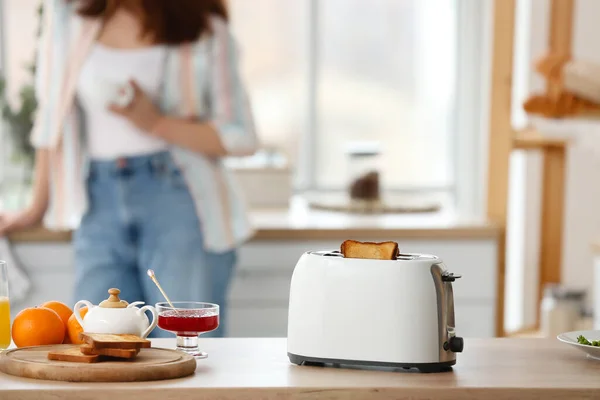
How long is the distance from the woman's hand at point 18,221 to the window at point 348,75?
1.45 m

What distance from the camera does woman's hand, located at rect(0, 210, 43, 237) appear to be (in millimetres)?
2492

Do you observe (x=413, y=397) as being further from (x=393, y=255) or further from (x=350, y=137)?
(x=350, y=137)

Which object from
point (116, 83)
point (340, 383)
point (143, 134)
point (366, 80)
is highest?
point (366, 80)

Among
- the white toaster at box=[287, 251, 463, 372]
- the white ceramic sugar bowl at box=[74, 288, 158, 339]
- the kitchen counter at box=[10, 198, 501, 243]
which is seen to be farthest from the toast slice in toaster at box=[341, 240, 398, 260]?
the kitchen counter at box=[10, 198, 501, 243]

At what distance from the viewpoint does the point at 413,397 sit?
3.85ft

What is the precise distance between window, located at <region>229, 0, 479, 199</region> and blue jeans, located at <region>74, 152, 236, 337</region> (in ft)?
5.65

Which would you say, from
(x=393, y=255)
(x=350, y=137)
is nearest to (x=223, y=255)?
(x=393, y=255)

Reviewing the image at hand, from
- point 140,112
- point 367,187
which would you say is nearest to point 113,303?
point 140,112

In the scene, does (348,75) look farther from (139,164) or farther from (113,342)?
(113,342)

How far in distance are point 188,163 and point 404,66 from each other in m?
1.97

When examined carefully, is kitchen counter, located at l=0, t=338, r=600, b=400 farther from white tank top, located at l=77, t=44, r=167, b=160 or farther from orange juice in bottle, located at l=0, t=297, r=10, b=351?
white tank top, located at l=77, t=44, r=167, b=160

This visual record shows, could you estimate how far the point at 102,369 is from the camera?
3.88 feet

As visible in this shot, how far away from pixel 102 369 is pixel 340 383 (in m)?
0.27

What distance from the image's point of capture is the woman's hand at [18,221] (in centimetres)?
249
